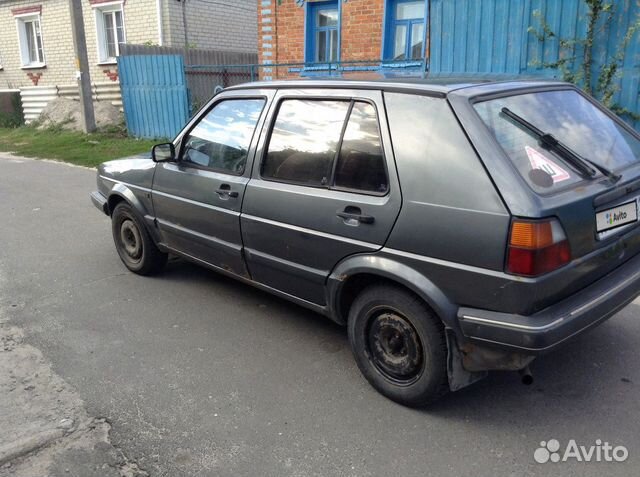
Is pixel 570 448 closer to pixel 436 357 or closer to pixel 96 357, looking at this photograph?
pixel 436 357

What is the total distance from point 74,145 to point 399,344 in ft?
42.7

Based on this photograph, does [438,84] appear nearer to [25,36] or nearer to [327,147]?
[327,147]

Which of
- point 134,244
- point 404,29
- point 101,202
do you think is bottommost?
point 134,244

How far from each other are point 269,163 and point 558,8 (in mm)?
6131

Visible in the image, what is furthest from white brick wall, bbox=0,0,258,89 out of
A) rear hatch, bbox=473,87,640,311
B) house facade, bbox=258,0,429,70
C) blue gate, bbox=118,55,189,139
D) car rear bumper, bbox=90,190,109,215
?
rear hatch, bbox=473,87,640,311

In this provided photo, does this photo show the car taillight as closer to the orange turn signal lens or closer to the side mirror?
the orange turn signal lens

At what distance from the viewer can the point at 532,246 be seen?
2.48 m

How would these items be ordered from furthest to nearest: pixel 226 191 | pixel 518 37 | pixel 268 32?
pixel 268 32 → pixel 518 37 → pixel 226 191

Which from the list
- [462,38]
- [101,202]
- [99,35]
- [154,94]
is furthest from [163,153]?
[99,35]

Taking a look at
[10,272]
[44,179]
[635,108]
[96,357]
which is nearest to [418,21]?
[635,108]

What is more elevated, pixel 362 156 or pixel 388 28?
pixel 388 28

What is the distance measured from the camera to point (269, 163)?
3.70m

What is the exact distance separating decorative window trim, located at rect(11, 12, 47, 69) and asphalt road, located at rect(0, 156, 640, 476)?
17.4 meters

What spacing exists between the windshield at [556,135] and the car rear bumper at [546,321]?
1.85ft
